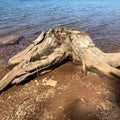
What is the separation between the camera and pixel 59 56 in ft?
20.7

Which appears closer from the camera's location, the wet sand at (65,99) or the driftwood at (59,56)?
the wet sand at (65,99)

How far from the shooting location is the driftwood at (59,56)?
5.64 m

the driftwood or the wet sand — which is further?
the driftwood

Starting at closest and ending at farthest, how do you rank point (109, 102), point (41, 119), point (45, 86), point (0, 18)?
point (41, 119)
point (109, 102)
point (45, 86)
point (0, 18)

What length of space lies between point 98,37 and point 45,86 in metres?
5.09

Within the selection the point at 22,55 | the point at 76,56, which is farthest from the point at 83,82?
the point at 22,55

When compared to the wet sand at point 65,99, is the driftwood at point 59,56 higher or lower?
higher

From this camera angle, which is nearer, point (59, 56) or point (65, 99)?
point (65, 99)

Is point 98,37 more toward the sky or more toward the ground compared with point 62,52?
more toward the ground

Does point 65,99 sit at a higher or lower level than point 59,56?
lower

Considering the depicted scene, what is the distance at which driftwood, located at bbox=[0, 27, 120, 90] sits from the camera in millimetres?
5637

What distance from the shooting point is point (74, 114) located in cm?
435

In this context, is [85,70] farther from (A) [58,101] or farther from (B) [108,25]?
(B) [108,25]

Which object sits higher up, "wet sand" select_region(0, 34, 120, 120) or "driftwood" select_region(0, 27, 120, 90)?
"driftwood" select_region(0, 27, 120, 90)
